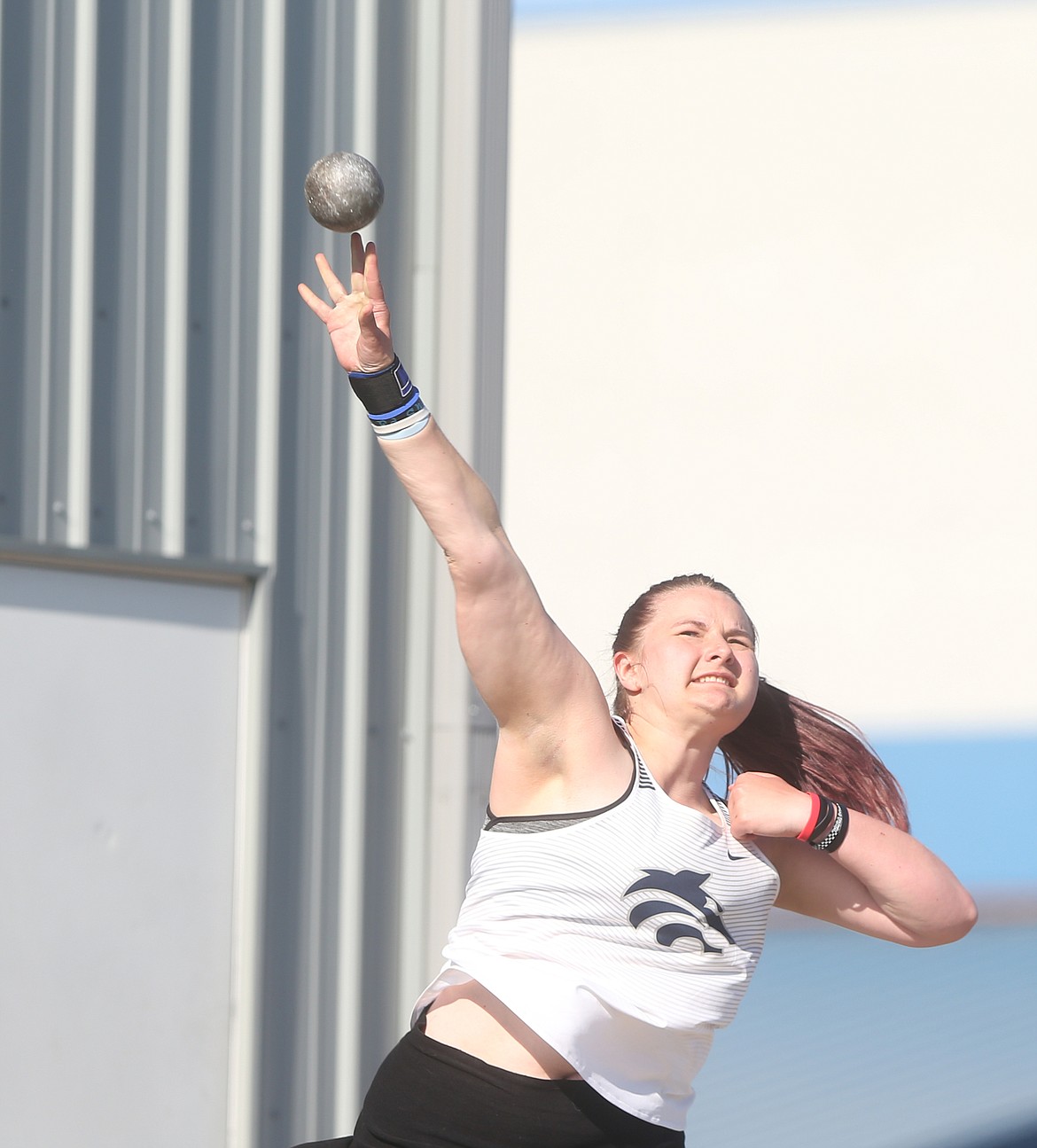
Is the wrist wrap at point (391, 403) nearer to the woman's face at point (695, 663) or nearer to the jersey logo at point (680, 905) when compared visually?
the woman's face at point (695, 663)

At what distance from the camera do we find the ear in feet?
9.31

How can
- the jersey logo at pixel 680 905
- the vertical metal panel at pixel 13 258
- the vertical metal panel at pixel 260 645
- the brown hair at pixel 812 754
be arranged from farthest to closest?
the vertical metal panel at pixel 260 645 → the vertical metal panel at pixel 13 258 → the brown hair at pixel 812 754 → the jersey logo at pixel 680 905

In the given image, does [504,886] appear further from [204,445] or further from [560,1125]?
[204,445]

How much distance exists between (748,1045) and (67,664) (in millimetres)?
11173

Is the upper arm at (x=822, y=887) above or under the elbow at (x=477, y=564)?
Result: under

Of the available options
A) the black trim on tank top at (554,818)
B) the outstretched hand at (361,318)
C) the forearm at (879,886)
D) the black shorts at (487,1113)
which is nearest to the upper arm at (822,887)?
the forearm at (879,886)

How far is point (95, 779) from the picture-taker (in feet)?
13.9

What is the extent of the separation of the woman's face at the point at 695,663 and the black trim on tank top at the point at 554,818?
13 centimetres

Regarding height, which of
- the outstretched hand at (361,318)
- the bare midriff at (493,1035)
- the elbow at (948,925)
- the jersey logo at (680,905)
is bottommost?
the bare midriff at (493,1035)

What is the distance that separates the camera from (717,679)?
8.91 feet

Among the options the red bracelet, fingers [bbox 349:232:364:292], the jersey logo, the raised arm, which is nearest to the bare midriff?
the jersey logo

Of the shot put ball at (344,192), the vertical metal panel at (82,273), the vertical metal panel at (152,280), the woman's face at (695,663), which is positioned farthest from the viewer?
the vertical metal panel at (152,280)

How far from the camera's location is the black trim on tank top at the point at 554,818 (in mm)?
2580

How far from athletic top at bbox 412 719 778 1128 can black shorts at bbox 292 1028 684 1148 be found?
6cm
